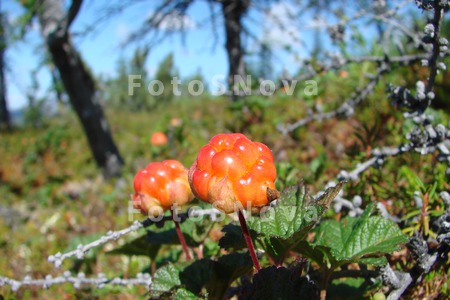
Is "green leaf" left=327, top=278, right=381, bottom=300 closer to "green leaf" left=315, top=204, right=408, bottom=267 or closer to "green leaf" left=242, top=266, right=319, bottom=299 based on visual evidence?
"green leaf" left=315, top=204, right=408, bottom=267

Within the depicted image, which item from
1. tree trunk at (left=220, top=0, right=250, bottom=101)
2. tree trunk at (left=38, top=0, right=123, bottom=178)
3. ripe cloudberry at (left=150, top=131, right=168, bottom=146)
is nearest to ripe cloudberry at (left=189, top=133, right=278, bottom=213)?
ripe cloudberry at (left=150, top=131, right=168, bottom=146)

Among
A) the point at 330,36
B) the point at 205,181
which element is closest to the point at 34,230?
the point at 330,36

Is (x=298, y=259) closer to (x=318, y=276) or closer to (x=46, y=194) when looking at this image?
(x=318, y=276)

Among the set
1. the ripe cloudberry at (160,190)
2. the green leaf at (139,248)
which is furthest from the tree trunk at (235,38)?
the ripe cloudberry at (160,190)

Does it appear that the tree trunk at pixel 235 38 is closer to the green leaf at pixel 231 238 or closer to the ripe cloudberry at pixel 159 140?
the ripe cloudberry at pixel 159 140

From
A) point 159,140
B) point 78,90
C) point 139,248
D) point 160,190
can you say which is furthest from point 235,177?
point 78,90

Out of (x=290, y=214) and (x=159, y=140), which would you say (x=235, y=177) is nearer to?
(x=290, y=214)

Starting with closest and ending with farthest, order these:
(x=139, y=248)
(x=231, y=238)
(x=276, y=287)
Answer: (x=276, y=287)
(x=231, y=238)
(x=139, y=248)
